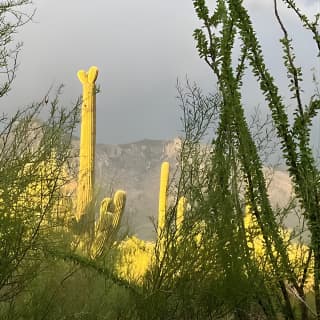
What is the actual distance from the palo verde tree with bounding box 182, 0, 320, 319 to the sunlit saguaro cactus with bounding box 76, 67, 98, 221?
4.80 meters

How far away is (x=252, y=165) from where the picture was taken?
5785mm

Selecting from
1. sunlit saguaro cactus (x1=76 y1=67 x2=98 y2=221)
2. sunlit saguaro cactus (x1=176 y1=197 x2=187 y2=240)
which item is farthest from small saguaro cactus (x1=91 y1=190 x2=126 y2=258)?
sunlit saguaro cactus (x1=176 y1=197 x2=187 y2=240)

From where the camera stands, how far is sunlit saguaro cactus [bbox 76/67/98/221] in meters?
10.9

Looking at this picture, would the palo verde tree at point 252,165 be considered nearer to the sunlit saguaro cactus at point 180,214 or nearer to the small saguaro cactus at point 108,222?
the sunlit saguaro cactus at point 180,214

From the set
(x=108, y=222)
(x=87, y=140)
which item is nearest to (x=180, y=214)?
(x=108, y=222)

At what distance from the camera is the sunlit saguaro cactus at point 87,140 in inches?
429

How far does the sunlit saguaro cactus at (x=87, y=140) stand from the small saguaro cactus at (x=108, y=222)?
345 millimetres

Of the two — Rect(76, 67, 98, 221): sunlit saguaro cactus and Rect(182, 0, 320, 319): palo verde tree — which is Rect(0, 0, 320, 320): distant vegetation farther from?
Rect(76, 67, 98, 221): sunlit saguaro cactus

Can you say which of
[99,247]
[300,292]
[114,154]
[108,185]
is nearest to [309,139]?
[300,292]

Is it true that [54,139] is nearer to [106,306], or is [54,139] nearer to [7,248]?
[7,248]

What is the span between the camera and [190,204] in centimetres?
640

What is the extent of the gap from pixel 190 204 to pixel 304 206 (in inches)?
51.6

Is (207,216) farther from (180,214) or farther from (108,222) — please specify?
(108,222)

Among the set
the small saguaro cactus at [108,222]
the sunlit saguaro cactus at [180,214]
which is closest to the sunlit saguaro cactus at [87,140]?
the small saguaro cactus at [108,222]
